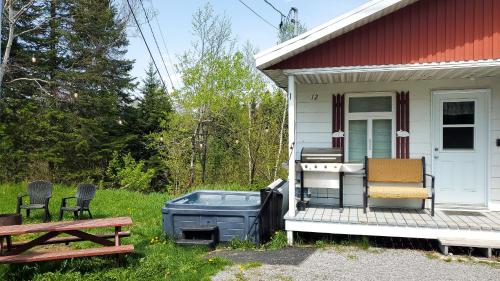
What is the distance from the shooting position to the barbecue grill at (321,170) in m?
6.03

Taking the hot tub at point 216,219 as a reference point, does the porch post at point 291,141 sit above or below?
above

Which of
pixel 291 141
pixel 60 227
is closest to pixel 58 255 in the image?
pixel 60 227

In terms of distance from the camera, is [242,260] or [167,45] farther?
[167,45]

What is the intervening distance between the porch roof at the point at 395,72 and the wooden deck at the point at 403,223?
2.10 meters

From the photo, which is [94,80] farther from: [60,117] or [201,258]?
[201,258]

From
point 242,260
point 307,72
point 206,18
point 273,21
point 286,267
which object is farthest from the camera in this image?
point 206,18

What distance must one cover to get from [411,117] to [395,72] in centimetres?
112

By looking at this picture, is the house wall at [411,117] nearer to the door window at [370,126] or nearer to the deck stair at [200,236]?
the door window at [370,126]

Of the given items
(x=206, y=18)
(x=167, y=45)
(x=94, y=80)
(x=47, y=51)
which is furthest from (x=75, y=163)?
(x=206, y=18)

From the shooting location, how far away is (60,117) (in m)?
17.1

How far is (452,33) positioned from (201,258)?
4.45 meters

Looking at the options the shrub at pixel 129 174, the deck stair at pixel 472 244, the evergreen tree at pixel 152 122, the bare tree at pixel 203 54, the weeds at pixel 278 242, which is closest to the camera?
the deck stair at pixel 472 244

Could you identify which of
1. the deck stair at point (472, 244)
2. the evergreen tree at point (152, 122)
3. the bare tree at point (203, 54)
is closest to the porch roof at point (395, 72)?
the deck stair at point (472, 244)

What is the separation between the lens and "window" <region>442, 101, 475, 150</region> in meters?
6.43
